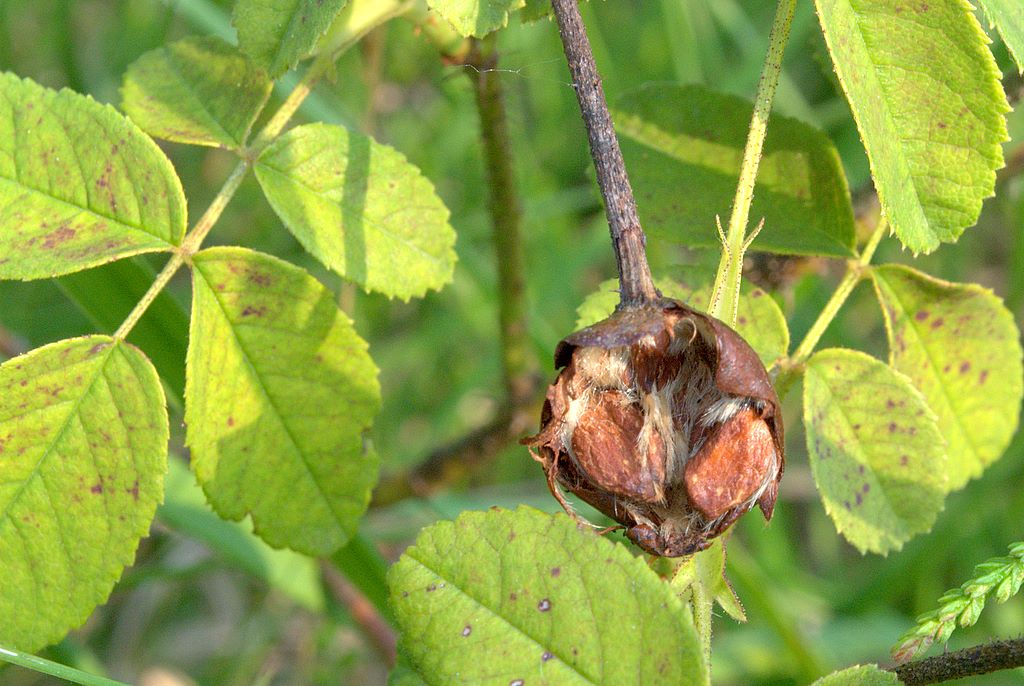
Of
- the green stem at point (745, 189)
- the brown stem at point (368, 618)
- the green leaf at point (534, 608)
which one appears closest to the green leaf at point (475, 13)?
the green stem at point (745, 189)

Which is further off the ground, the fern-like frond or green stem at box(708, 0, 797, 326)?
green stem at box(708, 0, 797, 326)

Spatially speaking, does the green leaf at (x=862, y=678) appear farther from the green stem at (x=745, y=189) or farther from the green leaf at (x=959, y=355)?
the green leaf at (x=959, y=355)

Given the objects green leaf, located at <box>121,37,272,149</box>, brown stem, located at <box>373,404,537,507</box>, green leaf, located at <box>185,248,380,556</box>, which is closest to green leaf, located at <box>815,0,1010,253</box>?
green leaf, located at <box>185,248,380,556</box>

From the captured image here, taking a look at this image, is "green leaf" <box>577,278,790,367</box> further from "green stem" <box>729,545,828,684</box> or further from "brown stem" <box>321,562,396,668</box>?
"brown stem" <box>321,562,396,668</box>

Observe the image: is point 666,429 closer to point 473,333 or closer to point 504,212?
point 504,212

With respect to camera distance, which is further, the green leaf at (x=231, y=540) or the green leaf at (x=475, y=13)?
the green leaf at (x=231, y=540)

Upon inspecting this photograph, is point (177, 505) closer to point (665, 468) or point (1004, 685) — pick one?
point (665, 468)
